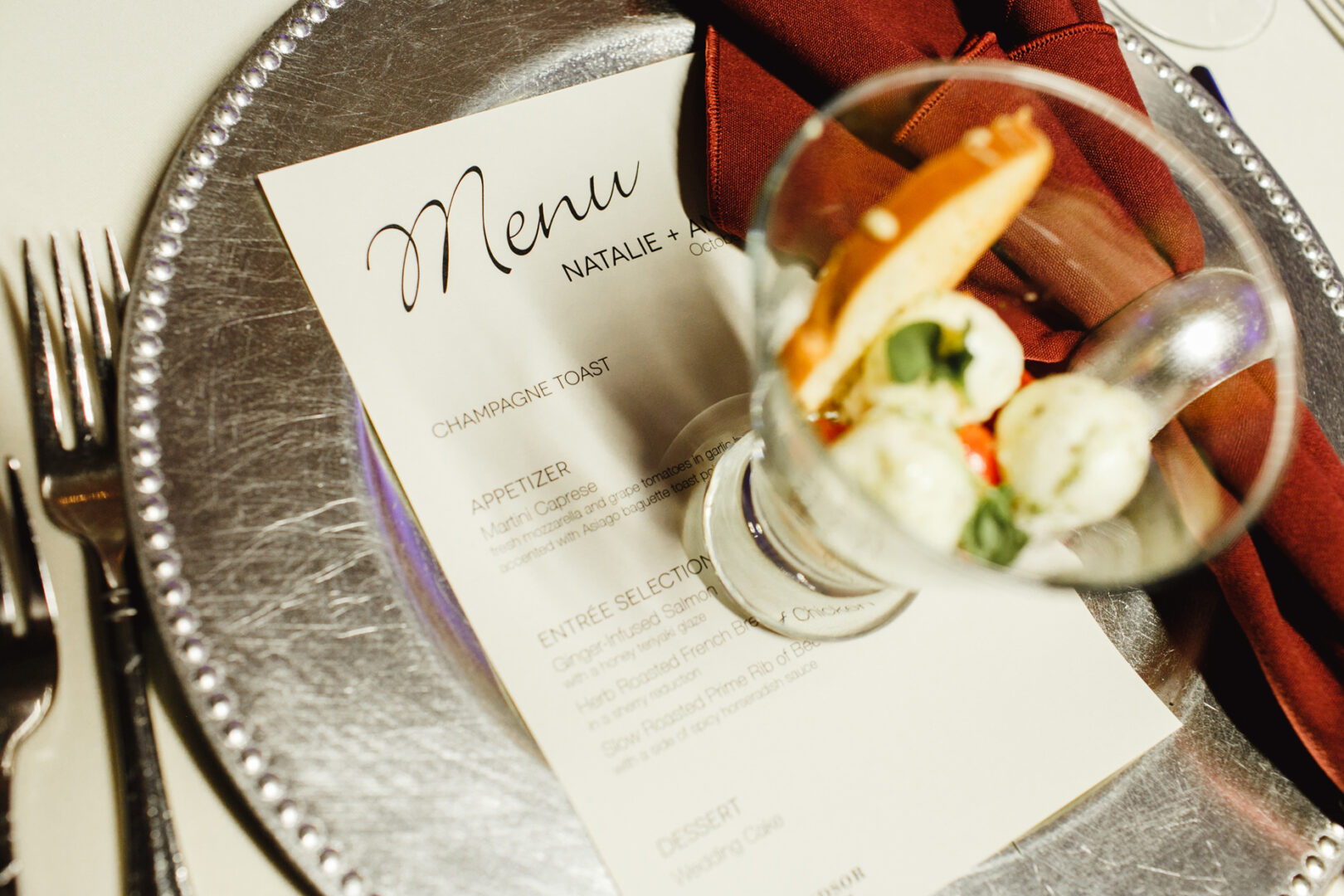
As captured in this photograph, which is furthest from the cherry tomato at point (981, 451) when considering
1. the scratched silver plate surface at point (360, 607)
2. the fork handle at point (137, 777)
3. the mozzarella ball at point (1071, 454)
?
the fork handle at point (137, 777)

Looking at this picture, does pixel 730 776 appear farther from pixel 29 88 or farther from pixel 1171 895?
pixel 29 88

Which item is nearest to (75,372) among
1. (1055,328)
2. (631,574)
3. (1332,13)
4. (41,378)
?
(41,378)

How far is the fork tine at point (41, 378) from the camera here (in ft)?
1.30

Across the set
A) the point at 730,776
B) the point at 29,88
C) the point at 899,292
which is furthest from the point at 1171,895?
the point at 29,88

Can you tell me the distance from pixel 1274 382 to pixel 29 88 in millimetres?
701

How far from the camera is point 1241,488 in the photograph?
40 centimetres

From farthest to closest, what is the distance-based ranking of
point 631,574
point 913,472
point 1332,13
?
point 1332,13 < point 631,574 < point 913,472

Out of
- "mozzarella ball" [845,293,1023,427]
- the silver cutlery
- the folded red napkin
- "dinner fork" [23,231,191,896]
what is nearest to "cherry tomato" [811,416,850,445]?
"mozzarella ball" [845,293,1023,427]

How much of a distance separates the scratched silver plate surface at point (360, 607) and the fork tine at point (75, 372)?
0.03 metres

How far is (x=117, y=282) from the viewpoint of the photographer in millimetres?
428

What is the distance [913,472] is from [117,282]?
0.41 metres

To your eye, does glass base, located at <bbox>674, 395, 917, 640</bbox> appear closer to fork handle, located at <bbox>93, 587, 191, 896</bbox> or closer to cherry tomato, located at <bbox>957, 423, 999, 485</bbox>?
cherry tomato, located at <bbox>957, 423, 999, 485</bbox>

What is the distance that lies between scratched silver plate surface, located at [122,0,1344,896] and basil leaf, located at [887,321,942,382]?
8.8 inches

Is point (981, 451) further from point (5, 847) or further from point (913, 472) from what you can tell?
point (5, 847)
